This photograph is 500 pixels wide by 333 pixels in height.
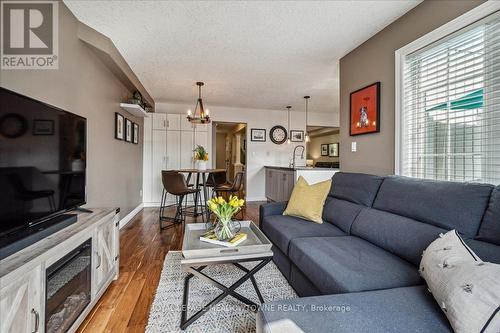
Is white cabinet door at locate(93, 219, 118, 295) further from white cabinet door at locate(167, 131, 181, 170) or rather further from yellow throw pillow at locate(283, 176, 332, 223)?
white cabinet door at locate(167, 131, 181, 170)

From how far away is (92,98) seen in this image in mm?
2609

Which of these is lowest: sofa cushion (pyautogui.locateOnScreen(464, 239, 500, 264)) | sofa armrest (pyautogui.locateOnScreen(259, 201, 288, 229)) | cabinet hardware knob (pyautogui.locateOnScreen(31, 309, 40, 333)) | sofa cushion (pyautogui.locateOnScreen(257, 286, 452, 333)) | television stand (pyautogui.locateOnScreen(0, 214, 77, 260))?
cabinet hardware knob (pyautogui.locateOnScreen(31, 309, 40, 333))

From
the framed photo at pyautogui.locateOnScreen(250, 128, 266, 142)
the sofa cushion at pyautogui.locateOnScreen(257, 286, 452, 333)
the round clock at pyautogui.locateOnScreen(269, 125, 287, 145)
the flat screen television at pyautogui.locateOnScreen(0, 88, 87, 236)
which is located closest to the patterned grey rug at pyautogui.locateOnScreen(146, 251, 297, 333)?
the sofa cushion at pyautogui.locateOnScreen(257, 286, 452, 333)

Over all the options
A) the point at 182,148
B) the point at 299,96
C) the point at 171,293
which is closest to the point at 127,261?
the point at 171,293

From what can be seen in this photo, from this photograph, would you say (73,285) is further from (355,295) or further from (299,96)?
(299,96)

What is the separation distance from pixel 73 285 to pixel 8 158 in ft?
2.68

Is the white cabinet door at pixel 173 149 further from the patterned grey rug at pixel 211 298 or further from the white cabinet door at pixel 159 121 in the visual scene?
the patterned grey rug at pixel 211 298

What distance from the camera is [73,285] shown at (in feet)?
4.56

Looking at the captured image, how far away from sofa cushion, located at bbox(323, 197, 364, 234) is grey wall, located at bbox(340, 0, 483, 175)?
0.60m

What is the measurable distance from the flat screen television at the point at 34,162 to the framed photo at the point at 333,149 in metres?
8.67

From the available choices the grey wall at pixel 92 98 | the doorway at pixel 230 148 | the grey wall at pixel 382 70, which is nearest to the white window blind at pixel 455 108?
the grey wall at pixel 382 70

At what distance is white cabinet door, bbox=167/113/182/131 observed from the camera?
5.20 m

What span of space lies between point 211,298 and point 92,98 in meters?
2.48

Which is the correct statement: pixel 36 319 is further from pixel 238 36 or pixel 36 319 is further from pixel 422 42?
pixel 422 42
